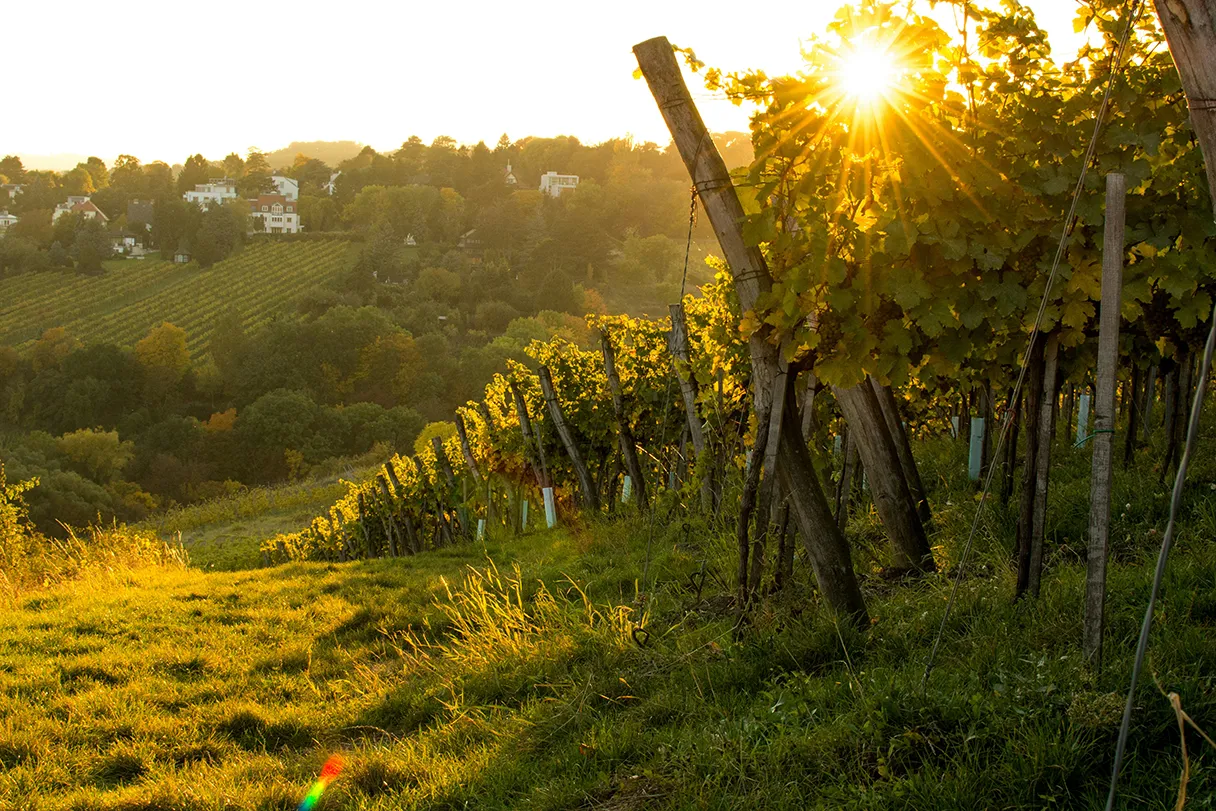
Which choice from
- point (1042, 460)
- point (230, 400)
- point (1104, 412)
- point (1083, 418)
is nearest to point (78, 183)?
point (230, 400)

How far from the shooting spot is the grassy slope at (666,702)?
9.04 feet

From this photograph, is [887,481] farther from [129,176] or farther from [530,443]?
[129,176]

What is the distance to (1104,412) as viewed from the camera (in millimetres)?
2998

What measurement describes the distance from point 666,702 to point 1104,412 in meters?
1.97

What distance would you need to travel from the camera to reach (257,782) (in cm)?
412

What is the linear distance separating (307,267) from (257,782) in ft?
305

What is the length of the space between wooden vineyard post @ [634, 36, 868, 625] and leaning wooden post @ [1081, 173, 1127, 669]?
1.22 meters

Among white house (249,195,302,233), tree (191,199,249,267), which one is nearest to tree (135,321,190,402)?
tree (191,199,249,267)

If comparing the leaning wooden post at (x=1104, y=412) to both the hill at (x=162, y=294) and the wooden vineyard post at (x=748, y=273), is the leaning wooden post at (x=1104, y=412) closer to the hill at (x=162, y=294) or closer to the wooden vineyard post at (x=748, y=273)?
the wooden vineyard post at (x=748, y=273)

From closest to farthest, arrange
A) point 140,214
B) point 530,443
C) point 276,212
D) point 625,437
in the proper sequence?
point 625,437
point 530,443
point 140,214
point 276,212

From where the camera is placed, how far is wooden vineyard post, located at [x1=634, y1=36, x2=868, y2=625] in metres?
4.18

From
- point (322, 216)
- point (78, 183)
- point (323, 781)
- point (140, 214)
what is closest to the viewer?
point (323, 781)

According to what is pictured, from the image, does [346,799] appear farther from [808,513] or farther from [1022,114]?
[1022,114]

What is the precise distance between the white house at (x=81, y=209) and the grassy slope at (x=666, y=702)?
107578mm
